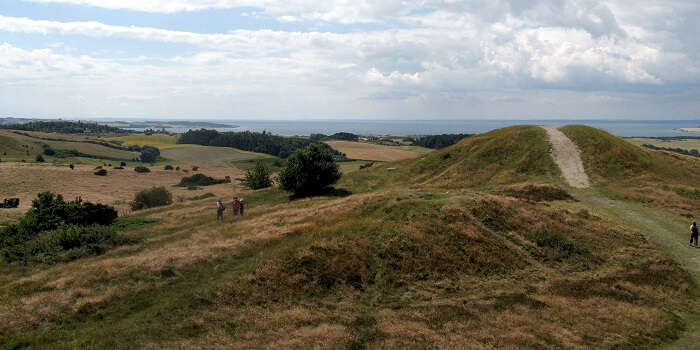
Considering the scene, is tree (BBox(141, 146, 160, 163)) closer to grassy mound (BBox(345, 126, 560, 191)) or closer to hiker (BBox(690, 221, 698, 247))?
grassy mound (BBox(345, 126, 560, 191))

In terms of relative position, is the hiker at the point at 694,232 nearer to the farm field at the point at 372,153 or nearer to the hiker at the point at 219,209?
the hiker at the point at 219,209

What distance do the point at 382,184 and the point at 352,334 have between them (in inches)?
1486

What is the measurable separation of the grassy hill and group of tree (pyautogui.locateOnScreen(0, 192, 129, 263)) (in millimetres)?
1749

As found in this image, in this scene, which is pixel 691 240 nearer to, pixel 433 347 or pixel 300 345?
pixel 433 347

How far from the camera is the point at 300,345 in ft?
46.4

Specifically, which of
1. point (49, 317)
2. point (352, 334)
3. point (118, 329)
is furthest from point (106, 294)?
point (352, 334)

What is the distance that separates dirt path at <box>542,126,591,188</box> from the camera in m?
42.1

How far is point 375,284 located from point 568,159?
123 ft

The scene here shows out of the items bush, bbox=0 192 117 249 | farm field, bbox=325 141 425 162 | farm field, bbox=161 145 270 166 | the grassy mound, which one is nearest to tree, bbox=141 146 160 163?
farm field, bbox=161 145 270 166

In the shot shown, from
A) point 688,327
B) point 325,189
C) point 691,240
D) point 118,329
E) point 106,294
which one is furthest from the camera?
point 325,189

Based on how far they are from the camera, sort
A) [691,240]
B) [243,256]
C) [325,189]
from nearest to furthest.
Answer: [243,256] < [691,240] < [325,189]

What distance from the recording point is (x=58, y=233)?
2712cm

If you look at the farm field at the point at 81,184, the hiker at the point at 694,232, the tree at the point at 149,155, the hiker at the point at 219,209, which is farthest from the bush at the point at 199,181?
the hiker at the point at 694,232

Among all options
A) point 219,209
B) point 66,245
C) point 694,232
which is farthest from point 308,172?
point 694,232
